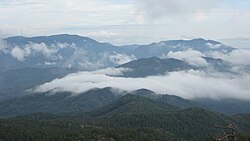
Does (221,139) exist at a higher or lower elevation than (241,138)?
higher

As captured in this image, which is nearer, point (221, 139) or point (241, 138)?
point (221, 139)
